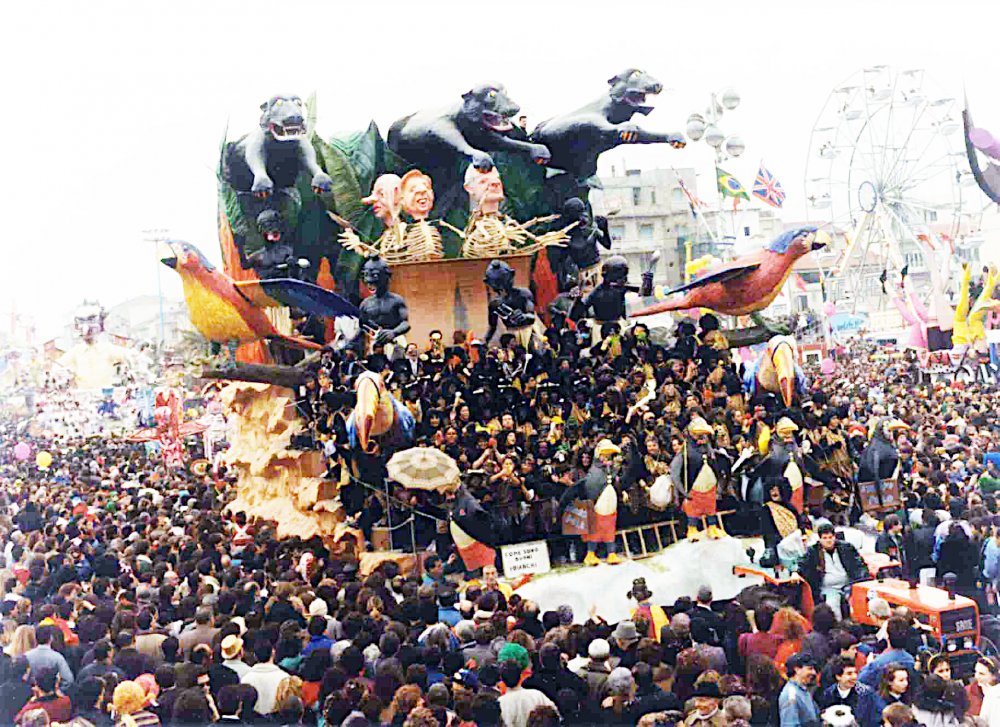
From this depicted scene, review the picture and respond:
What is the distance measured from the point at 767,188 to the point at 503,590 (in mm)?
14707

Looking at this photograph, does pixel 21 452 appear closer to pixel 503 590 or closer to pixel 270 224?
pixel 270 224

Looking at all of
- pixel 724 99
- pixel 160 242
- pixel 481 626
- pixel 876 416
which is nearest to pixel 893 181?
pixel 724 99

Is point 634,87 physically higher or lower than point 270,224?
higher

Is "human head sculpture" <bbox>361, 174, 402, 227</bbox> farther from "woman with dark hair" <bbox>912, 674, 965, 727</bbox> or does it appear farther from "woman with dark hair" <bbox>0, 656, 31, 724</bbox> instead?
"woman with dark hair" <bbox>912, 674, 965, 727</bbox>

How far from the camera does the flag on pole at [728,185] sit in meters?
22.3

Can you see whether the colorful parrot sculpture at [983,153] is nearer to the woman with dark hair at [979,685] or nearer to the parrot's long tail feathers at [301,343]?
the parrot's long tail feathers at [301,343]

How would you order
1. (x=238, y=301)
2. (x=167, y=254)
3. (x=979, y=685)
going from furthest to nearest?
(x=238, y=301)
(x=167, y=254)
(x=979, y=685)

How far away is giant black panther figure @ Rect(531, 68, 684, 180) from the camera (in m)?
14.4

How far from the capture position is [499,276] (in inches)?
543

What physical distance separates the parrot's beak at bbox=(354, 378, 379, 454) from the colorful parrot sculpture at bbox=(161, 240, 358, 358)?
6.79 feet

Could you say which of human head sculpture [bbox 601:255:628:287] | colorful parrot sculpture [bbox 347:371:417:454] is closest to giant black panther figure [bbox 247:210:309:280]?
colorful parrot sculpture [bbox 347:371:417:454]

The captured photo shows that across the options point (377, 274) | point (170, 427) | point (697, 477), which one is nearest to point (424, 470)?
point (697, 477)

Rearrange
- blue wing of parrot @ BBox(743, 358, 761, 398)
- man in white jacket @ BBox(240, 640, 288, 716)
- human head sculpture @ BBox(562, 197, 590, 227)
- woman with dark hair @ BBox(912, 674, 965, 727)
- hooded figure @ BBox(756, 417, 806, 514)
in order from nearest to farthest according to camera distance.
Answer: woman with dark hair @ BBox(912, 674, 965, 727), man in white jacket @ BBox(240, 640, 288, 716), hooded figure @ BBox(756, 417, 806, 514), blue wing of parrot @ BBox(743, 358, 761, 398), human head sculpture @ BBox(562, 197, 590, 227)

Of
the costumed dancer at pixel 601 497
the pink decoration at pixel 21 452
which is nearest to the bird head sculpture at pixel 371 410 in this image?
the costumed dancer at pixel 601 497
